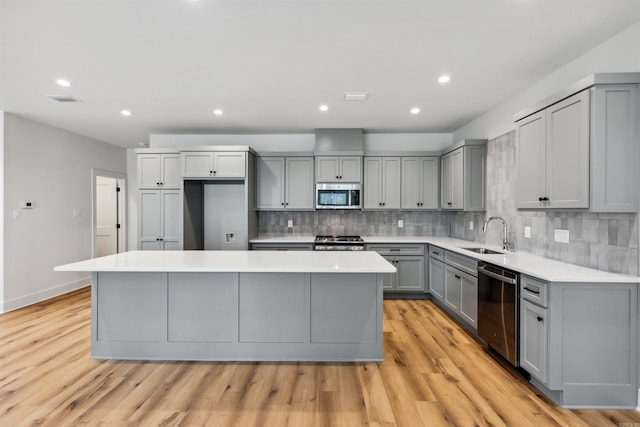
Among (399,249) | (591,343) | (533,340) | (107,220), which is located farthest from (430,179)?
(107,220)

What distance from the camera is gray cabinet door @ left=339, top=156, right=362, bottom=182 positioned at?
4.85m

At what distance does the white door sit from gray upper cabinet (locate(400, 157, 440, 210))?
5642 millimetres

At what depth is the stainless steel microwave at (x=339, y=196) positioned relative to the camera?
4852mm

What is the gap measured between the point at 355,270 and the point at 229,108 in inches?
107

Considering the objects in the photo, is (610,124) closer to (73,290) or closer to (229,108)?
(229,108)

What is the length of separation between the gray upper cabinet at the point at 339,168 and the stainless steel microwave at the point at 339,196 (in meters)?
0.11

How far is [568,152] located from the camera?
231 centimetres

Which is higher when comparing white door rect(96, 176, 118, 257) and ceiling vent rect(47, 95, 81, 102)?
ceiling vent rect(47, 95, 81, 102)

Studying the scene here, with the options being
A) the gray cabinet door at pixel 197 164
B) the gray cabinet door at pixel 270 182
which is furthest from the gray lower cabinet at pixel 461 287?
the gray cabinet door at pixel 197 164

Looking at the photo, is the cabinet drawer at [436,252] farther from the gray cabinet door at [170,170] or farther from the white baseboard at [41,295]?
the white baseboard at [41,295]

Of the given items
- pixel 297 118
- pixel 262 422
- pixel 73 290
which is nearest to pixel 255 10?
pixel 297 118

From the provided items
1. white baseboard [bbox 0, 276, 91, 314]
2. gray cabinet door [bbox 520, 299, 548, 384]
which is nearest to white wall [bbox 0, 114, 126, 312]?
white baseboard [bbox 0, 276, 91, 314]

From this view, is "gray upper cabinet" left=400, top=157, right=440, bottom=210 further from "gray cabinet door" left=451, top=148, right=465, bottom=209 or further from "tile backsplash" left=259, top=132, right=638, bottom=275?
"gray cabinet door" left=451, top=148, right=465, bottom=209

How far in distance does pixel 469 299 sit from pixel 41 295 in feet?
19.2
